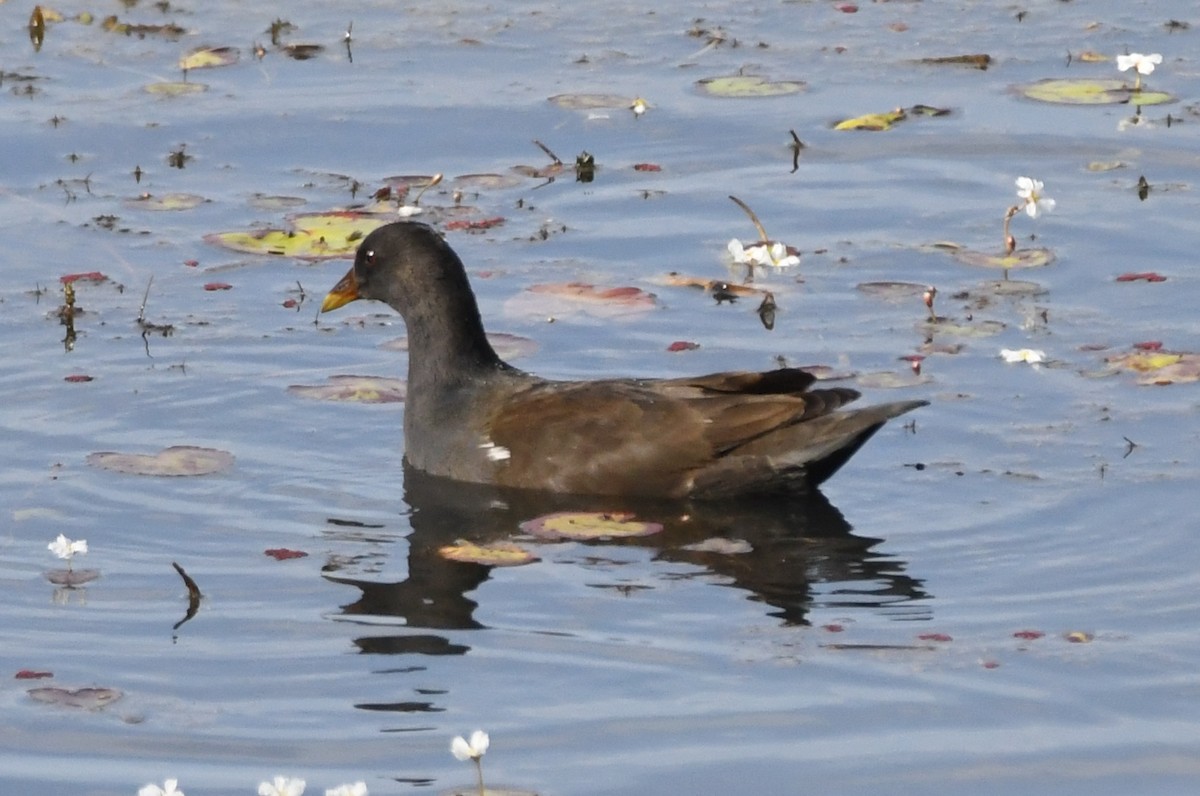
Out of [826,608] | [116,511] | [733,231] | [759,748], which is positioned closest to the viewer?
[759,748]

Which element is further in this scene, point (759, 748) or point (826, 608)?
point (826, 608)

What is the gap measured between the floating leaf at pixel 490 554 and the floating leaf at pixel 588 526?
0.58 feet

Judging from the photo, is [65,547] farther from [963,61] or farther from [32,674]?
[963,61]

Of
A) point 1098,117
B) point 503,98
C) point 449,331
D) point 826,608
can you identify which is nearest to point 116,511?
point 449,331

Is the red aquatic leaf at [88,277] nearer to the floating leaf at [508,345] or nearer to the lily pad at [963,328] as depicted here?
the floating leaf at [508,345]

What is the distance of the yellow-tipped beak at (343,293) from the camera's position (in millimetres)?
9195

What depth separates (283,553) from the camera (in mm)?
7516

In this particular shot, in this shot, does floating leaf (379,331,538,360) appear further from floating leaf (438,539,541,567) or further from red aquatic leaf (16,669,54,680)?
red aquatic leaf (16,669,54,680)

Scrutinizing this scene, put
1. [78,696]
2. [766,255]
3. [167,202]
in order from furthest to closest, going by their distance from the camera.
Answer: [167,202], [766,255], [78,696]

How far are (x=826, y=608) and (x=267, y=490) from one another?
2.19m

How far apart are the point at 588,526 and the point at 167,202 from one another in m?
4.12

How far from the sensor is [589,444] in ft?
26.7

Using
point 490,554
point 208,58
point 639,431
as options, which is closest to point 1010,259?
point 639,431

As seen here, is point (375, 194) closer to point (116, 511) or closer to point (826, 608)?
point (116, 511)
